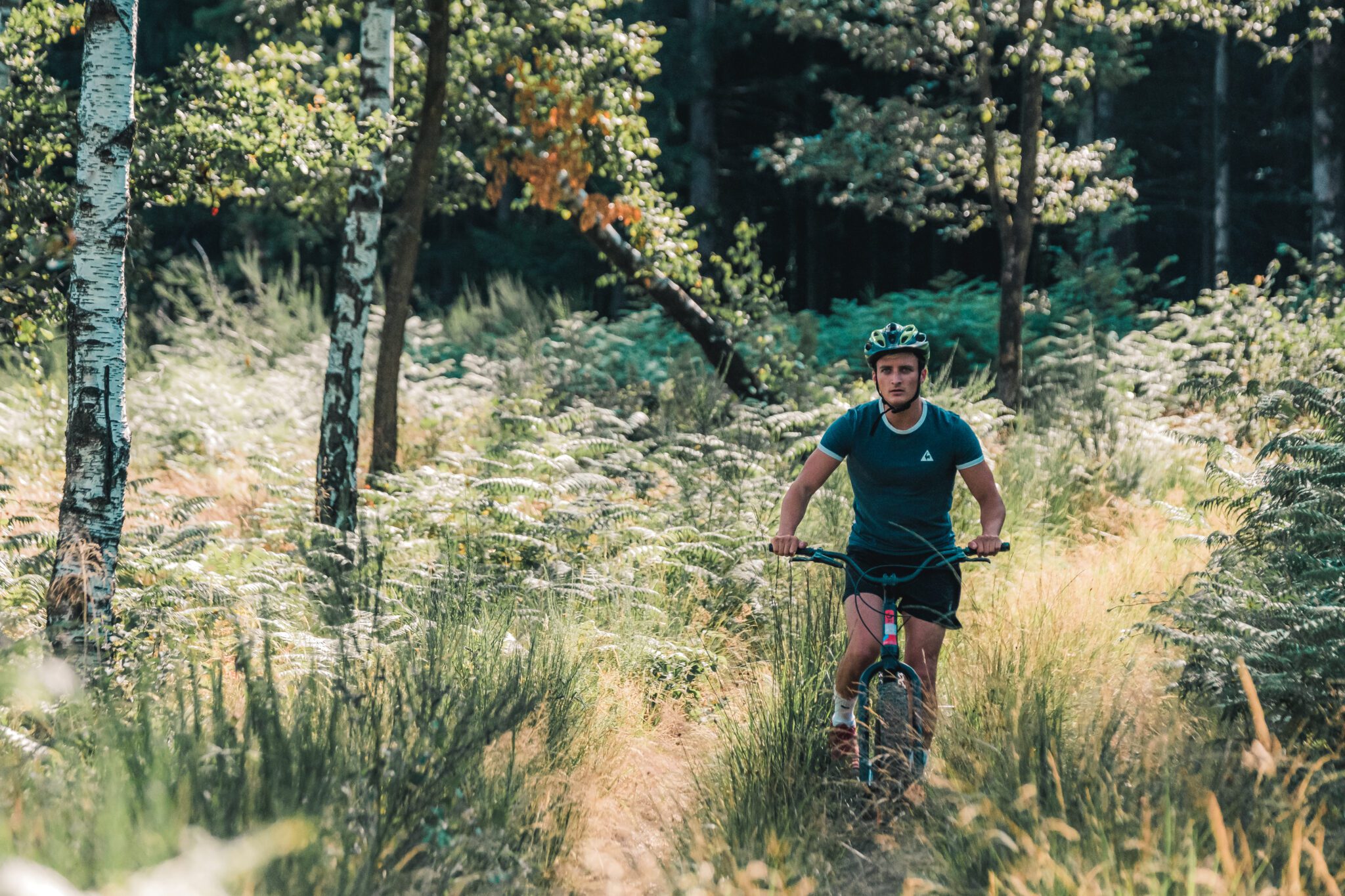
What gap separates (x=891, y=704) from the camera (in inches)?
166

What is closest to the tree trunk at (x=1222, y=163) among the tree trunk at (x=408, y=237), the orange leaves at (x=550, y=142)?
the orange leaves at (x=550, y=142)

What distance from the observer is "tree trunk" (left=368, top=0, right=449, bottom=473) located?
9.88m

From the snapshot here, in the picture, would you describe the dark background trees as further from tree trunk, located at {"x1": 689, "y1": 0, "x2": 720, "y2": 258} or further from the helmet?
the helmet

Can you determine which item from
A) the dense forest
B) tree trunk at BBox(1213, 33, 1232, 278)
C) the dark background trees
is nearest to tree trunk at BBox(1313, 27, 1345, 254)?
the dense forest

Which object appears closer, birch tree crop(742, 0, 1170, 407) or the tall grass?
the tall grass

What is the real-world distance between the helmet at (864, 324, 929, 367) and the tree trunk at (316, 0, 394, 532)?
5200 millimetres

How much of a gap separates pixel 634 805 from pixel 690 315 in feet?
28.4

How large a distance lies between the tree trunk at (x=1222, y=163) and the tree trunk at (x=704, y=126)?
10.2 m

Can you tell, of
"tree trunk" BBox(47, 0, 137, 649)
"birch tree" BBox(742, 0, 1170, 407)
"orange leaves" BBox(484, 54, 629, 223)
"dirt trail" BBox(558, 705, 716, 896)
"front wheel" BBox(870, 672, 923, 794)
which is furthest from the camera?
"birch tree" BBox(742, 0, 1170, 407)

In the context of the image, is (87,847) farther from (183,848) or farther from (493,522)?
(493,522)

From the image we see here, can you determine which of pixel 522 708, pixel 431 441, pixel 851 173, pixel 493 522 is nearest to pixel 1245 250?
pixel 851 173

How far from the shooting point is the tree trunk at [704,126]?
75.5 ft

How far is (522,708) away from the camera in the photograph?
13.1 feet

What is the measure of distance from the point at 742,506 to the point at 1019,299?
6397 millimetres
